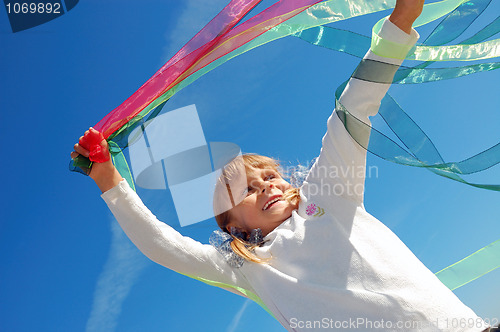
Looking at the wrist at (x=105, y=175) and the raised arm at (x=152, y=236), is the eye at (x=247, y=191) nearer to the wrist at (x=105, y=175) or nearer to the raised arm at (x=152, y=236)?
the raised arm at (x=152, y=236)

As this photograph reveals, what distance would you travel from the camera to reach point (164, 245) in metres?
1.98

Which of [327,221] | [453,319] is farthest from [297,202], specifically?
[453,319]

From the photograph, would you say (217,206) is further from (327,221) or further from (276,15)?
(276,15)

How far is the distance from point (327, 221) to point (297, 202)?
0.28 meters

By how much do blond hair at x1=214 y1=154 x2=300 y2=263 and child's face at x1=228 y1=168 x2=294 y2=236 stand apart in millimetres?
40

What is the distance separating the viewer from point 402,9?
5.35 feet

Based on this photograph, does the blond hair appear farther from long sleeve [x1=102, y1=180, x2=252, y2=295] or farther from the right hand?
the right hand

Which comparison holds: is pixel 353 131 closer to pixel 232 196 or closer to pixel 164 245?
pixel 232 196

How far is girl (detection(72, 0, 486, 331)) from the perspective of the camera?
5.49 feet

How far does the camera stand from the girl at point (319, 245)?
5.49ft

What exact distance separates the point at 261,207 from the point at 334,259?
465mm

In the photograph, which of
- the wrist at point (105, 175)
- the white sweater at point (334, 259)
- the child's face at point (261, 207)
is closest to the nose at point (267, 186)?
the child's face at point (261, 207)

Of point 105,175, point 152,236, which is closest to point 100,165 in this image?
point 105,175

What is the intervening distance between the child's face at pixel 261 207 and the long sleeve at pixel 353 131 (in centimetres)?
16
